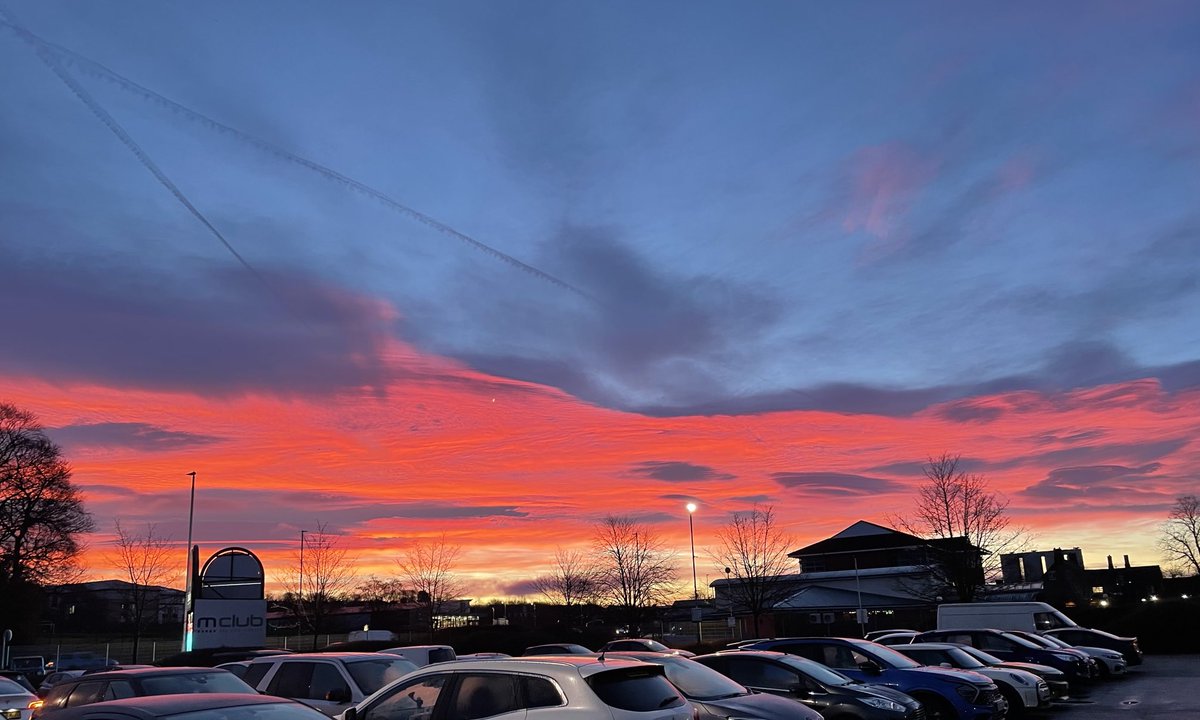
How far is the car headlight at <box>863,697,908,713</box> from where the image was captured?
40.0 feet

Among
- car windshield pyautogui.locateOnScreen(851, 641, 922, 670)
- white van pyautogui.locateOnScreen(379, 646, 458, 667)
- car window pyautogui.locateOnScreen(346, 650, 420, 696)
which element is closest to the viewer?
car window pyautogui.locateOnScreen(346, 650, 420, 696)

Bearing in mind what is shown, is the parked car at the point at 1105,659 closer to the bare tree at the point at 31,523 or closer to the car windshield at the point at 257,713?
the car windshield at the point at 257,713

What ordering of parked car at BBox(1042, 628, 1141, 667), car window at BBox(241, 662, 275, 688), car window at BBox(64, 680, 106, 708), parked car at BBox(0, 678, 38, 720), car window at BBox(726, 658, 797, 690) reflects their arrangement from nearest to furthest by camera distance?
car window at BBox(64, 680, 106, 708), car window at BBox(241, 662, 275, 688), car window at BBox(726, 658, 797, 690), parked car at BBox(0, 678, 38, 720), parked car at BBox(1042, 628, 1141, 667)

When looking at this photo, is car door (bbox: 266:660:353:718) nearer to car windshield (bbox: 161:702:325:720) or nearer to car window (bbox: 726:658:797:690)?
car windshield (bbox: 161:702:325:720)

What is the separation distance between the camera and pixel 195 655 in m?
25.5

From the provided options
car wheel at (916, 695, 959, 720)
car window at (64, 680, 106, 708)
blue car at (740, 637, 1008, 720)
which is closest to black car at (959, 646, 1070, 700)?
blue car at (740, 637, 1008, 720)

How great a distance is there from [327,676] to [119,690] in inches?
103

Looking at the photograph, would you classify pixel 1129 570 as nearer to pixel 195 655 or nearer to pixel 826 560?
pixel 826 560

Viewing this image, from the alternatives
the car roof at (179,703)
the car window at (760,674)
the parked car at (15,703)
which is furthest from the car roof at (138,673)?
the car window at (760,674)

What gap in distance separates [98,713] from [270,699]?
3.82ft

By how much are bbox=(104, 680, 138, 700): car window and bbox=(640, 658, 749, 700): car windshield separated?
20.2 ft

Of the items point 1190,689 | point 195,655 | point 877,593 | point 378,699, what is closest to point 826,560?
point 877,593

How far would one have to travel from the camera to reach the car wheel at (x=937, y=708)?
14430 millimetres

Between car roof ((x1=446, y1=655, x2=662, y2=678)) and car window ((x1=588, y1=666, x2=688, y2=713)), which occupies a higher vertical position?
car roof ((x1=446, y1=655, x2=662, y2=678))
